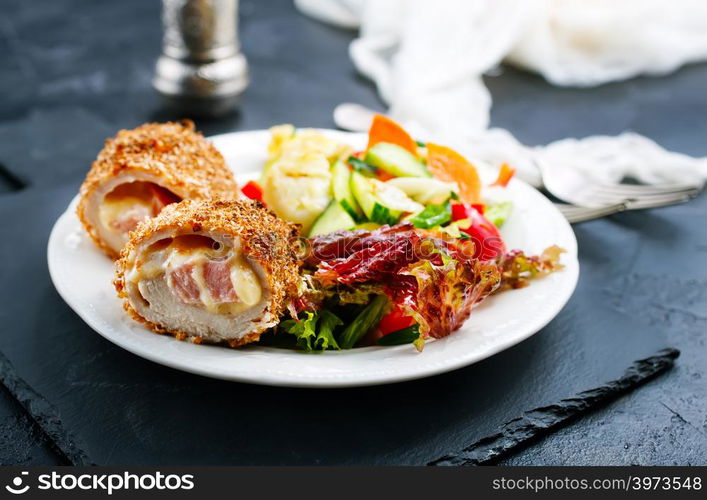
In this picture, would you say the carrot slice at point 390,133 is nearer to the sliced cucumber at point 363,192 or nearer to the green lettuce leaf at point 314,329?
the sliced cucumber at point 363,192

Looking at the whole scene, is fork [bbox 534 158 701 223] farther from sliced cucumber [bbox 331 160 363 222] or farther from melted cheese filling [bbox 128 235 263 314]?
melted cheese filling [bbox 128 235 263 314]

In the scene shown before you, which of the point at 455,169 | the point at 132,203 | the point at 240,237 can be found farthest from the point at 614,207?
the point at 132,203

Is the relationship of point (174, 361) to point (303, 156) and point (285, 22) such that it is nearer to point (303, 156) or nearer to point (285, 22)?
point (303, 156)

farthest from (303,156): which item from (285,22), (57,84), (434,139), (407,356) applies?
(285,22)

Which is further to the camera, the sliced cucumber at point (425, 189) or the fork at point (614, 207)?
the fork at point (614, 207)

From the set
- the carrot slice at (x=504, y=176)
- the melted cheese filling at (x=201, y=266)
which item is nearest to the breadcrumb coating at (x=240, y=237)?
the melted cheese filling at (x=201, y=266)

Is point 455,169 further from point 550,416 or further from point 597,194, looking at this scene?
point 550,416
